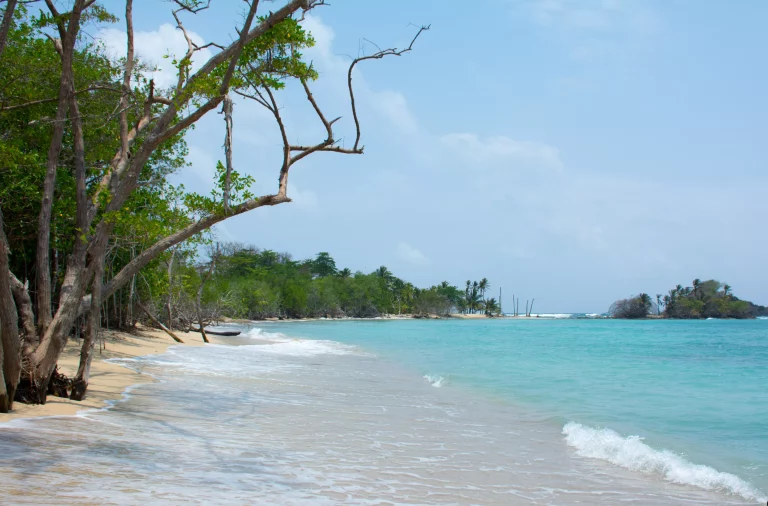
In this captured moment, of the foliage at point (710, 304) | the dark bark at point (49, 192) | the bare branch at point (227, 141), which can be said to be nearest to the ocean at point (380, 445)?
the dark bark at point (49, 192)

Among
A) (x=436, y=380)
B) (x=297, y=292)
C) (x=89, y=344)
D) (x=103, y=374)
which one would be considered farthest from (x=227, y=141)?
(x=297, y=292)

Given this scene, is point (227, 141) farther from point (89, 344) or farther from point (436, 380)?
point (436, 380)

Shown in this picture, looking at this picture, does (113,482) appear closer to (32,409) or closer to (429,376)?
(32,409)

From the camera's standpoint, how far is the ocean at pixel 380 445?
414 cm

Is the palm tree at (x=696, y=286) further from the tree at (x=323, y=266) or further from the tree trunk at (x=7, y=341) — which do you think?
the tree trunk at (x=7, y=341)

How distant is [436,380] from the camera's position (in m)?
12.8

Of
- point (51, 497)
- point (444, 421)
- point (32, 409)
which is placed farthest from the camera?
point (444, 421)

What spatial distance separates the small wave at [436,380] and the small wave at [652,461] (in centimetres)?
492

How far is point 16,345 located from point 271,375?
20.5 ft

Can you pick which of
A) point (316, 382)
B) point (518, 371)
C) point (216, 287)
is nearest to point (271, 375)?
point (316, 382)

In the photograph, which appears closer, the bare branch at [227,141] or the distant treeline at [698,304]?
the bare branch at [227,141]

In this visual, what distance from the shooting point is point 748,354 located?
25203mm

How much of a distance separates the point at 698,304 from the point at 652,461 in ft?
375

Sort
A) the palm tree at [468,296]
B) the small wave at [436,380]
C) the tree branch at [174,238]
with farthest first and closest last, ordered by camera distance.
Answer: the palm tree at [468,296], the small wave at [436,380], the tree branch at [174,238]
